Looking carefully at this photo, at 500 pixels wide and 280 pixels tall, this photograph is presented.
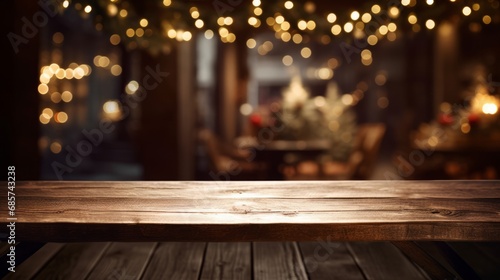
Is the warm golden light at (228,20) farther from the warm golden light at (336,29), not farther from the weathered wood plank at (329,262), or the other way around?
the weathered wood plank at (329,262)

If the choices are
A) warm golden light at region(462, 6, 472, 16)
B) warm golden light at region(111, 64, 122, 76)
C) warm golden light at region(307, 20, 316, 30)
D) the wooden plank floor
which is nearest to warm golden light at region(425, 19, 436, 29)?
warm golden light at region(462, 6, 472, 16)

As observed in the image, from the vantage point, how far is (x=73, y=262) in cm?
226

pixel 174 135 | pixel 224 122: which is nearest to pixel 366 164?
pixel 174 135

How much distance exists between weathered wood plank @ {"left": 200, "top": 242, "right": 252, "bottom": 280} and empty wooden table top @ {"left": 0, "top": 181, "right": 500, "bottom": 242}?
2.25 ft

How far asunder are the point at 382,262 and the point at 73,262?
150cm

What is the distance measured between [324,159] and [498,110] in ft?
6.79

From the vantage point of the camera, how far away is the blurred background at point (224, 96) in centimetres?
287

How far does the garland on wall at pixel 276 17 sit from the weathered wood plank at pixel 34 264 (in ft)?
4.47

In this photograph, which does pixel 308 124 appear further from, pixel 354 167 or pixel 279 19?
pixel 279 19

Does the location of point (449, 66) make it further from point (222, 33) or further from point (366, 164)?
point (222, 33)

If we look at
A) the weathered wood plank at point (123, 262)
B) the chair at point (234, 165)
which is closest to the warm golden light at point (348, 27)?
the weathered wood plank at point (123, 262)

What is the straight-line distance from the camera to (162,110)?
4.79 metres

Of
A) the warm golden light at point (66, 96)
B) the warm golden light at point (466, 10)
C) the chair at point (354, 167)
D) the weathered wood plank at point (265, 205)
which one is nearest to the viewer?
the weathered wood plank at point (265, 205)

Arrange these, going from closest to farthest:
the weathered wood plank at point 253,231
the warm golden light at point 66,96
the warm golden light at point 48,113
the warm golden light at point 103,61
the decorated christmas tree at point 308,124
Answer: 1. the weathered wood plank at point 253,231
2. the decorated christmas tree at point 308,124
3. the warm golden light at point 48,113
4. the warm golden light at point 66,96
5. the warm golden light at point 103,61
